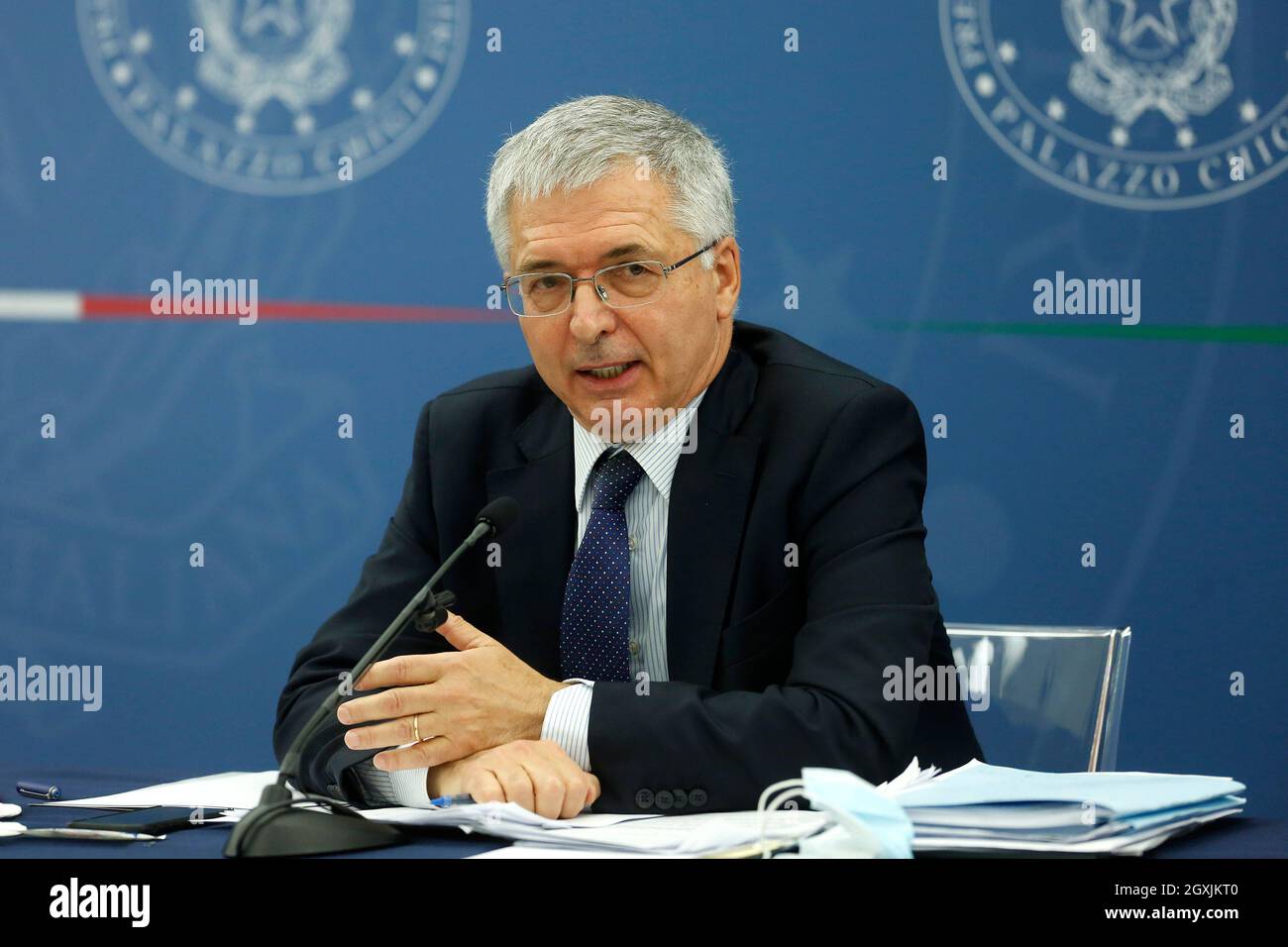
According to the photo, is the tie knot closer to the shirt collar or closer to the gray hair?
the shirt collar

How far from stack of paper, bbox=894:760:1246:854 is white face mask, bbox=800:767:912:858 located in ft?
0.31

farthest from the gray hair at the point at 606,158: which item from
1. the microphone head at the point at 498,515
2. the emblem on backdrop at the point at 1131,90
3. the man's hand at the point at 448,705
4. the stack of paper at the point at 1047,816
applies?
the emblem on backdrop at the point at 1131,90

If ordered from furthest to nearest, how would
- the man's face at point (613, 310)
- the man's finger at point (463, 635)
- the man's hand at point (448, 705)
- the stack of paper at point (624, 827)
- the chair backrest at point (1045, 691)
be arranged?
the chair backrest at point (1045, 691), the man's face at point (613, 310), the man's finger at point (463, 635), the man's hand at point (448, 705), the stack of paper at point (624, 827)

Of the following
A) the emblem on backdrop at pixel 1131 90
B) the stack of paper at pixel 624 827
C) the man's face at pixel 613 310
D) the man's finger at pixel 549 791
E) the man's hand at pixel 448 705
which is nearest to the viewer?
the stack of paper at pixel 624 827

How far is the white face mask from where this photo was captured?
114 centimetres

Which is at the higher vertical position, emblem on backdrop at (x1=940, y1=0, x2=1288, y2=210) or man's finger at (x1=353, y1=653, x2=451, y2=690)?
emblem on backdrop at (x1=940, y1=0, x2=1288, y2=210)

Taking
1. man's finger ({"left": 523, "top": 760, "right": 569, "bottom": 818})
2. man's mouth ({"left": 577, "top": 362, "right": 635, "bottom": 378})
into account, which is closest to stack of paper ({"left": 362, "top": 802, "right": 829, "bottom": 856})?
man's finger ({"left": 523, "top": 760, "right": 569, "bottom": 818})

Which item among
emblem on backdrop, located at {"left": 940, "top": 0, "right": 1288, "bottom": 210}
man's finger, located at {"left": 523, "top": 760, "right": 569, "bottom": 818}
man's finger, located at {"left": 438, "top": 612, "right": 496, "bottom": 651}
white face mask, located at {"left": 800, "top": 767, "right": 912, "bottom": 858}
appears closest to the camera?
white face mask, located at {"left": 800, "top": 767, "right": 912, "bottom": 858}

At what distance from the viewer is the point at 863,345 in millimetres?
3264

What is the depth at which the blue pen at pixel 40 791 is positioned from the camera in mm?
1769

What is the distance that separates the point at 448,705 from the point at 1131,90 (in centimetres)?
244

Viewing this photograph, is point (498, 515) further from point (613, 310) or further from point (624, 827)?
point (613, 310)

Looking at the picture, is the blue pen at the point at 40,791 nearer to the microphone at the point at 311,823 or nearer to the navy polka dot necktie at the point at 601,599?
the microphone at the point at 311,823
